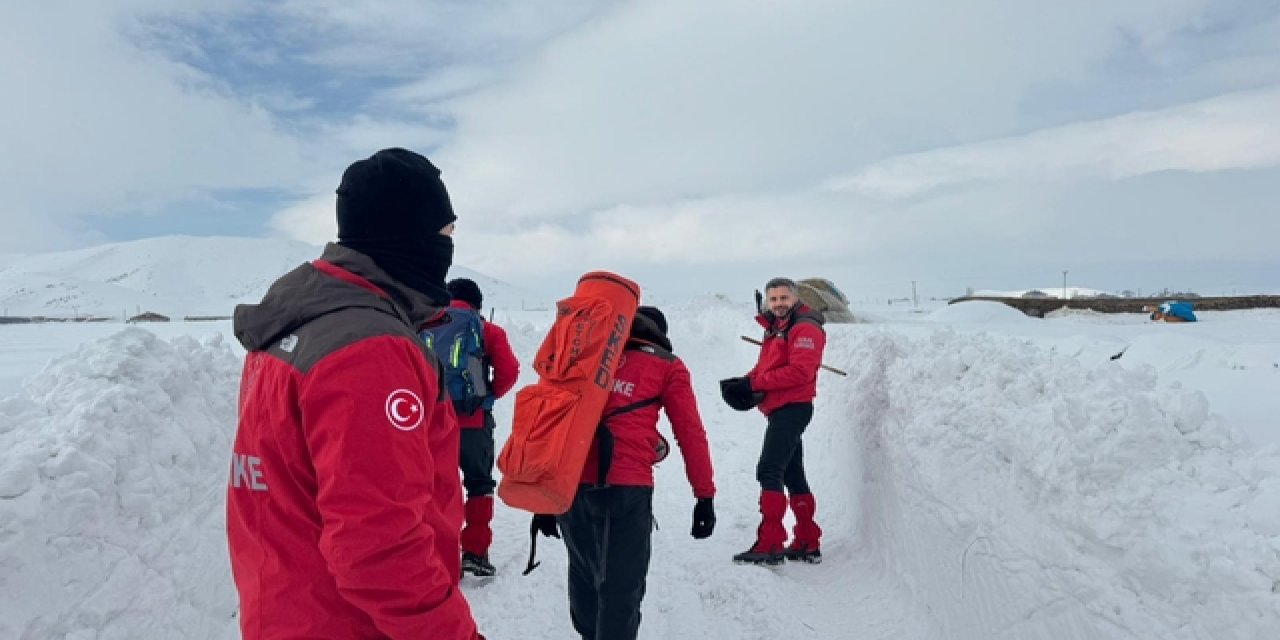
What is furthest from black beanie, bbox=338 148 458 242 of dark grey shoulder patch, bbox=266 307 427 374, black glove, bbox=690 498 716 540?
black glove, bbox=690 498 716 540

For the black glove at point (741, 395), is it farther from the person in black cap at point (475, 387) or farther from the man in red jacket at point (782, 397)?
the person in black cap at point (475, 387)

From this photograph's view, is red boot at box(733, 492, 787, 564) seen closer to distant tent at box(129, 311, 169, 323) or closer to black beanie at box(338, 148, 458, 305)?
black beanie at box(338, 148, 458, 305)

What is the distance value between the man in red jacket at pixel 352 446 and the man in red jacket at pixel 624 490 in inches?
76.4

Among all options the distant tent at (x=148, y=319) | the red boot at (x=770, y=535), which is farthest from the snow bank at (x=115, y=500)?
→ the distant tent at (x=148, y=319)

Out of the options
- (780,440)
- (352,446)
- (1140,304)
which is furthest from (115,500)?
(1140,304)

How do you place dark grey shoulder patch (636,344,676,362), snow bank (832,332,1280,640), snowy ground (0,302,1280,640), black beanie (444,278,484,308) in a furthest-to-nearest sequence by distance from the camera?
black beanie (444,278,484,308) → dark grey shoulder patch (636,344,676,362) → snowy ground (0,302,1280,640) → snow bank (832,332,1280,640)

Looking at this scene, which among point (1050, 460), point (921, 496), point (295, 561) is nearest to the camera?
point (295, 561)

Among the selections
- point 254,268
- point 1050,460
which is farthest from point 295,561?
point 254,268

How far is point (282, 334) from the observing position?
5.78 ft

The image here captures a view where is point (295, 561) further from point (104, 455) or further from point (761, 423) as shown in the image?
point (761, 423)

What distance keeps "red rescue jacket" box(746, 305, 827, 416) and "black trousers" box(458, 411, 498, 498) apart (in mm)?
2217

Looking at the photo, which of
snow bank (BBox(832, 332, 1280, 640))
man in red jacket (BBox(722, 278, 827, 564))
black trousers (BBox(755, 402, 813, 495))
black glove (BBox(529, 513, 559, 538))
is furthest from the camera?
black trousers (BBox(755, 402, 813, 495))

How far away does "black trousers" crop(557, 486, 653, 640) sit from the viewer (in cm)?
379

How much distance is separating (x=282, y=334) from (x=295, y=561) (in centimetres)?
54
